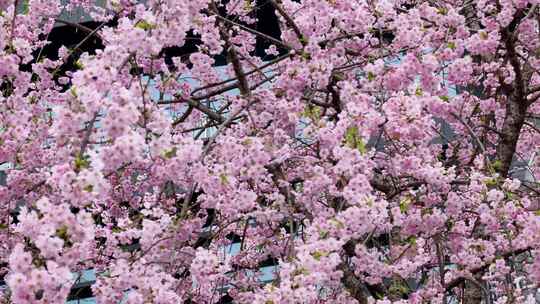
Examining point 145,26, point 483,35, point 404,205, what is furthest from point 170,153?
point 483,35

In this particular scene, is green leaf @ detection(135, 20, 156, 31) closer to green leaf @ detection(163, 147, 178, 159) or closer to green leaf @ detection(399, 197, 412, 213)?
green leaf @ detection(163, 147, 178, 159)

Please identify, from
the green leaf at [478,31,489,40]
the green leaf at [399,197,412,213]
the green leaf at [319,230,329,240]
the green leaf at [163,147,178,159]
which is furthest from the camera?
the green leaf at [478,31,489,40]

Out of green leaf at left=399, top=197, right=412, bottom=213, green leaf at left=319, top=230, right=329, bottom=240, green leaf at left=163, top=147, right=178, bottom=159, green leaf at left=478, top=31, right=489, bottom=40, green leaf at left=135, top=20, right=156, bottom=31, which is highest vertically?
green leaf at left=135, top=20, right=156, bottom=31

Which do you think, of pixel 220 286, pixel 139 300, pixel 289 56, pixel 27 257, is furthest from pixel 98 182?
pixel 220 286

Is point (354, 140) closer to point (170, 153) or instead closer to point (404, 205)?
point (404, 205)

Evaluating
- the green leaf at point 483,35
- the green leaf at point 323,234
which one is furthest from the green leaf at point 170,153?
the green leaf at point 483,35

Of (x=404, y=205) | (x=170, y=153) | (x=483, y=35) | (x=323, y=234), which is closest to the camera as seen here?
(x=170, y=153)

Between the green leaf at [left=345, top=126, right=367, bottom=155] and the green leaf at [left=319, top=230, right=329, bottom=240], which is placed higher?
the green leaf at [left=345, top=126, right=367, bottom=155]

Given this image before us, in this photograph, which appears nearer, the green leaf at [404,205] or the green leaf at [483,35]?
the green leaf at [404,205]

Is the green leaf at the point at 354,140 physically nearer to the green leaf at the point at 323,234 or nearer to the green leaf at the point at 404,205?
the green leaf at the point at 323,234

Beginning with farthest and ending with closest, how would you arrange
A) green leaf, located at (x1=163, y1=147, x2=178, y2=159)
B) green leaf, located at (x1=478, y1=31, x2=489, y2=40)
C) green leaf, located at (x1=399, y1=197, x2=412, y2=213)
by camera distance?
green leaf, located at (x1=478, y1=31, x2=489, y2=40)
green leaf, located at (x1=399, y1=197, x2=412, y2=213)
green leaf, located at (x1=163, y1=147, x2=178, y2=159)

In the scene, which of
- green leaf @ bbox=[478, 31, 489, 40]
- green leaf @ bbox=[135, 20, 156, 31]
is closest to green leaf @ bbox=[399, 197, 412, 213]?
green leaf @ bbox=[478, 31, 489, 40]

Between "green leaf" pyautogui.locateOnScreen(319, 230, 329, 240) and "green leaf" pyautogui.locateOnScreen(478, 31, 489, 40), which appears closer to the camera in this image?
"green leaf" pyautogui.locateOnScreen(319, 230, 329, 240)

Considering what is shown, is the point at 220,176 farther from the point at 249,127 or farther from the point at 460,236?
the point at 460,236
